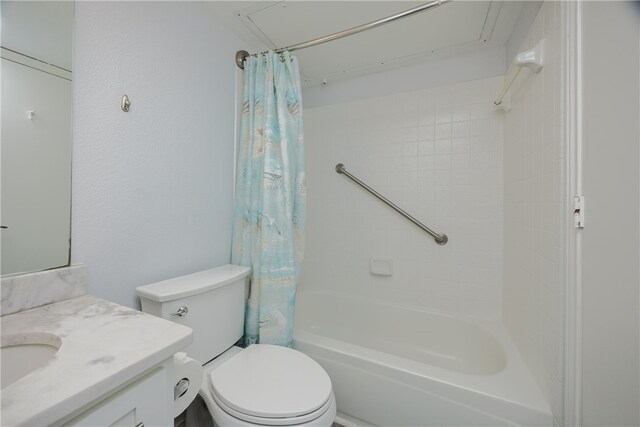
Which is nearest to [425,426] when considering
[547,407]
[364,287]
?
[547,407]

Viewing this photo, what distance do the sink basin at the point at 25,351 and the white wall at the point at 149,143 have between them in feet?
0.99

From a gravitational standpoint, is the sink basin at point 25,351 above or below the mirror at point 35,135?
below

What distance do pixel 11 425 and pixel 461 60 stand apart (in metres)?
2.17

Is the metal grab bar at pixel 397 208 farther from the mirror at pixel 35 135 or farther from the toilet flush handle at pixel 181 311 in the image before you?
the mirror at pixel 35 135

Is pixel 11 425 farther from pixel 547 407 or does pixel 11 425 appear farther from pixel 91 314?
pixel 547 407

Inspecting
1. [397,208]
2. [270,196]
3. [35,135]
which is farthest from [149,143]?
[397,208]

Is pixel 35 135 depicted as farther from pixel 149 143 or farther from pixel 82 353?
A: pixel 82 353

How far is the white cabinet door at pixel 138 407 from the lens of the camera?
0.42 meters

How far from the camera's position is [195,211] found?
118cm

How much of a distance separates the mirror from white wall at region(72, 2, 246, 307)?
34 mm

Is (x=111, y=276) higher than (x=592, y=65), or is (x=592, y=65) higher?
(x=592, y=65)

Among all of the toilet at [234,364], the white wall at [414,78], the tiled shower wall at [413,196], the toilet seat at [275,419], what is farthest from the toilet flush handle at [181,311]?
the white wall at [414,78]

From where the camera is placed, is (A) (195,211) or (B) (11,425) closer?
(B) (11,425)

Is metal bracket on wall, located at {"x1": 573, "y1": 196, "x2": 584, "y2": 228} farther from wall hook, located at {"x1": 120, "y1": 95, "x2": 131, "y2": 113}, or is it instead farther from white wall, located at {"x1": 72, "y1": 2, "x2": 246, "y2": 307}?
wall hook, located at {"x1": 120, "y1": 95, "x2": 131, "y2": 113}
